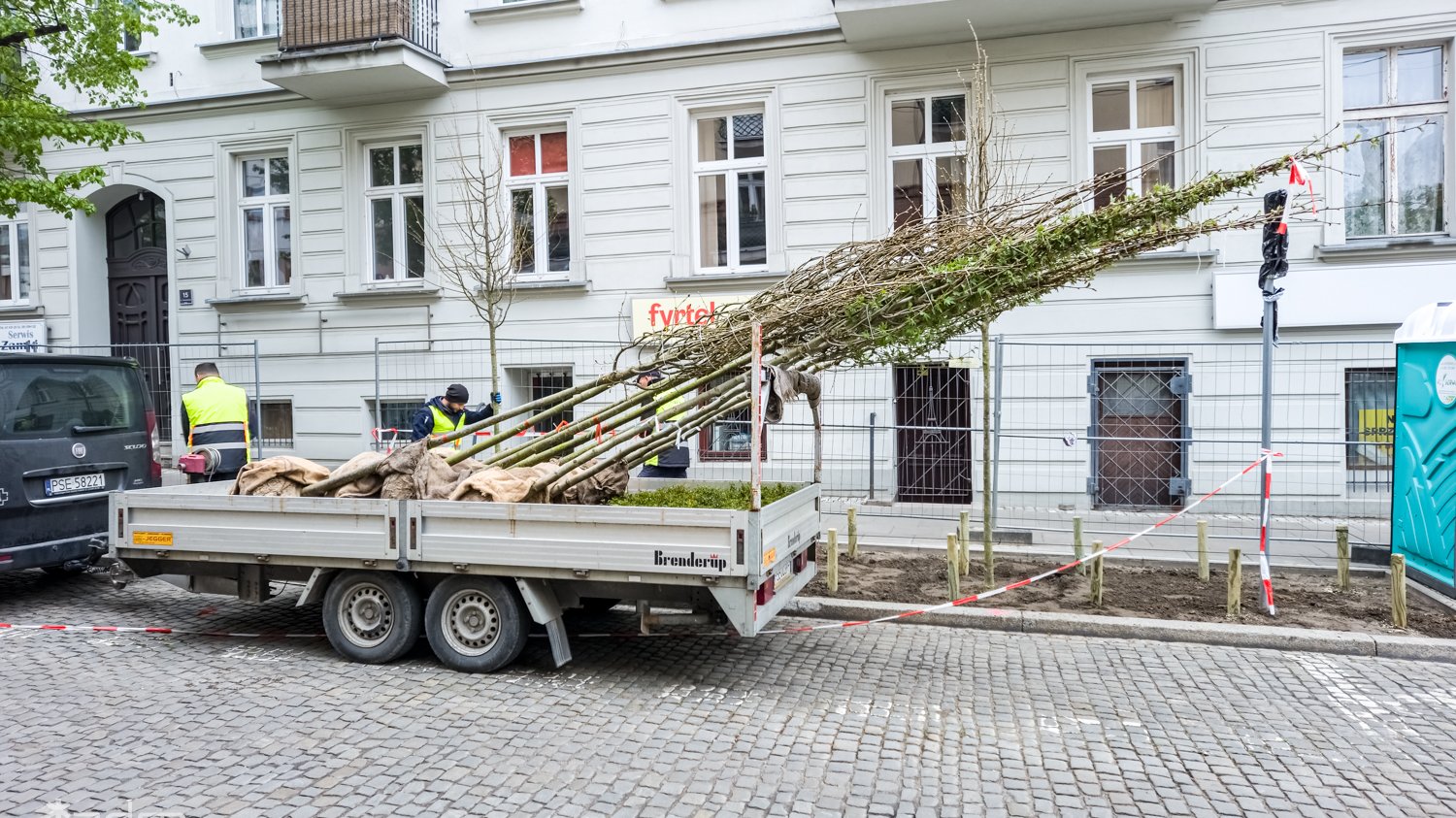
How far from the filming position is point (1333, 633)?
6.28m

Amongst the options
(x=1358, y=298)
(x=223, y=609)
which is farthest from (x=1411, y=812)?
(x=1358, y=298)

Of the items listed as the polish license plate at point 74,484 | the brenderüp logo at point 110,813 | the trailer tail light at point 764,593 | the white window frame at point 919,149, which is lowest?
the brenderüp logo at point 110,813

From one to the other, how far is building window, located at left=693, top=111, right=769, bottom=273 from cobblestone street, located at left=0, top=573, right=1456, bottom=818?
7448mm

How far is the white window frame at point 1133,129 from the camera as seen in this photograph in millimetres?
11398

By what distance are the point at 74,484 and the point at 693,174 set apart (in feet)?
26.9

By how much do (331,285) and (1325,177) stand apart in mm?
13274

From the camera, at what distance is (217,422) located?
8.60m

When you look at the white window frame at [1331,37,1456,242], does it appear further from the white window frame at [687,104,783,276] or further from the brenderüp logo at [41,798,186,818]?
the brenderüp logo at [41,798,186,818]

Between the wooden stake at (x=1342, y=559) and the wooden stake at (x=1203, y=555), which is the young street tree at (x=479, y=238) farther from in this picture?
the wooden stake at (x=1342, y=559)

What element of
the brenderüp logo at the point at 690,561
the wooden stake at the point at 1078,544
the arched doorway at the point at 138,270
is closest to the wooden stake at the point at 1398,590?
the wooden stake at the point at 1078,544

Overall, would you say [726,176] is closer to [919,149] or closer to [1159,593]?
[919,149]

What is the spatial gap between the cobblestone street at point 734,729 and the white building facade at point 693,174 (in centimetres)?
441

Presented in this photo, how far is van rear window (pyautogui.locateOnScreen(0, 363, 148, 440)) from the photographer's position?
279 inches

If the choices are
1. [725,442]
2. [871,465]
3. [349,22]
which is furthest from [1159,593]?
[349,22]
